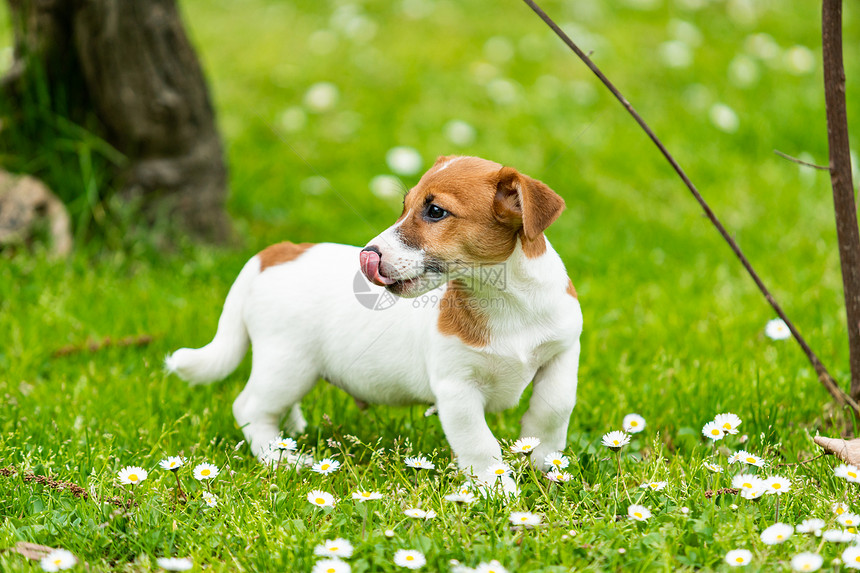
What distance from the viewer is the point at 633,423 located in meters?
3.30

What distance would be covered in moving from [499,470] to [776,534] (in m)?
0.82

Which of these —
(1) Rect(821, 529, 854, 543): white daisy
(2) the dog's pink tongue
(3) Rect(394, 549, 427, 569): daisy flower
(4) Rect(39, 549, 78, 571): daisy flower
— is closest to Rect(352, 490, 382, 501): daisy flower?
(3) Rect(394, 549, 427, 569): daisy flower

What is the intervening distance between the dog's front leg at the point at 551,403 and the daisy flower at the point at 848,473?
2.70 ft

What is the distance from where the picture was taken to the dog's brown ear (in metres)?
2.55

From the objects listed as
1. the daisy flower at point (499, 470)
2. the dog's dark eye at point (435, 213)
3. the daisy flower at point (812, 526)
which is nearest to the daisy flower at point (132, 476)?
the daisy flower at point (499, 470)

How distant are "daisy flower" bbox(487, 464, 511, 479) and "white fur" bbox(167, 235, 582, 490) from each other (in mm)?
32

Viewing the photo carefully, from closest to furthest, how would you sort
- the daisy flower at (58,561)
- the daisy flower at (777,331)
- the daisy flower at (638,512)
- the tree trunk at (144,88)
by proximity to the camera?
the daisy flower at (58,561) < the daisy flower at (638,512) < the daisy flower at (777,331) < the tree trunk at (144,88)

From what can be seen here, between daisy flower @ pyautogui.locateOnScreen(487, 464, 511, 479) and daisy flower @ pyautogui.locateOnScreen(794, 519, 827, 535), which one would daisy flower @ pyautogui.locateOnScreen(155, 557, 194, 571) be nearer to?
daisy flower @ pyautogui.locateOnScreen(487, 464, 511, 479)

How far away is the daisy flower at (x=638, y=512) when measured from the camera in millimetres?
2523

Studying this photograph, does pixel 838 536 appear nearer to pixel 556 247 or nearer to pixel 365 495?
pixel 365 495

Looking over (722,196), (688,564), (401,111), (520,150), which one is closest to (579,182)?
(520,150)

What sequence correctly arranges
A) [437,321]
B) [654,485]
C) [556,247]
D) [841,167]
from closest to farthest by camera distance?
[654,485]
[437,321]
[841,167]
[556,247]

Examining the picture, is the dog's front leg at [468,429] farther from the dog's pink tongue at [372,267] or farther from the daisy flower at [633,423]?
the daisy flower at [633,423]

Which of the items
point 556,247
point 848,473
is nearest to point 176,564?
point 848,473
